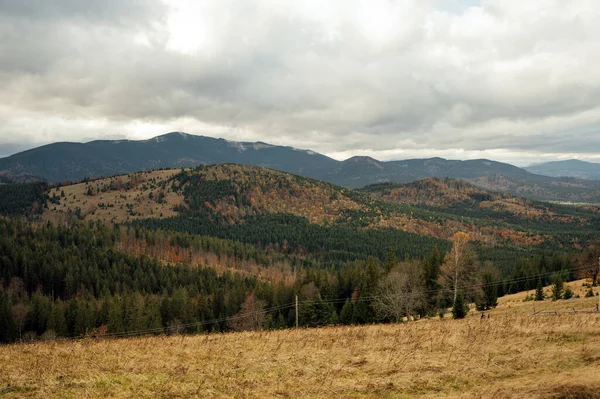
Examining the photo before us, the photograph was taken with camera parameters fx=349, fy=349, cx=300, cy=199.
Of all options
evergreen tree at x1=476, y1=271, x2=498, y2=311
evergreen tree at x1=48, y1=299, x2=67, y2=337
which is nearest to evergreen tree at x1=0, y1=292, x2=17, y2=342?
evergreen tree at x1=48, y1=299, x2=67, y2=337

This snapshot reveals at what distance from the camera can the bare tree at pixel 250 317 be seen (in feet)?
243

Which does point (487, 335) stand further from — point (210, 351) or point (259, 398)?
point (210, 351)

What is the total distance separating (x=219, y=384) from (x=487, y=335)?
14.7m

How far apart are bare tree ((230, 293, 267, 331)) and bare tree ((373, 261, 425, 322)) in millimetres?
24922

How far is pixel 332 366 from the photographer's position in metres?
15.6

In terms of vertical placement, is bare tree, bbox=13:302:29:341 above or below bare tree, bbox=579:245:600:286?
below

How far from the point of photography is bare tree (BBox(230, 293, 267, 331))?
243 feet

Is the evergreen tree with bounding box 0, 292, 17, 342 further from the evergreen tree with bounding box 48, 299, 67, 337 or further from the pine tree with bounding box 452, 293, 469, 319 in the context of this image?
the pine tree with bounding box 452, 293, 469, 319

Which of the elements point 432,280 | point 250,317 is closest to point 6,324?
point 250,317

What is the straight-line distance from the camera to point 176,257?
18200cm

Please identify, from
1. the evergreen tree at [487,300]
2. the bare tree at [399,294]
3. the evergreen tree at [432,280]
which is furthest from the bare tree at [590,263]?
the bare tree at [399,294]

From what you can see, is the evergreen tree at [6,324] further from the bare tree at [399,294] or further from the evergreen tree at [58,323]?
the bare tree at [399,294]

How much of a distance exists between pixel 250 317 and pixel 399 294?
119ft

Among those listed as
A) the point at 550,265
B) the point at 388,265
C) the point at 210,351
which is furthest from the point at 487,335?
the point at 550,265
